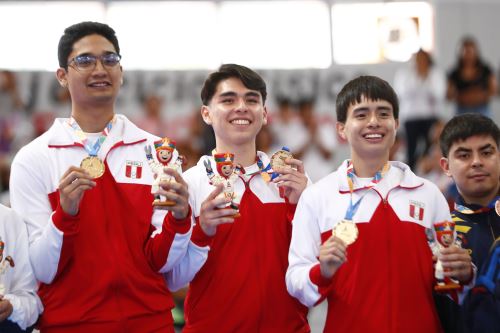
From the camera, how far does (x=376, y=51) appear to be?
1477cm

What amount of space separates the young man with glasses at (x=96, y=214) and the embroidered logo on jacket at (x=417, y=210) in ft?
3.79

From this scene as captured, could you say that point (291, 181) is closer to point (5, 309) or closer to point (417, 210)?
point (417, 210)

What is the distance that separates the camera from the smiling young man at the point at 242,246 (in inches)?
157

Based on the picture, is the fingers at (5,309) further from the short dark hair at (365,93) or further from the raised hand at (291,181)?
the short dark hair at (365,93)

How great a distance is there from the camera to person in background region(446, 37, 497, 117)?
1128 cm

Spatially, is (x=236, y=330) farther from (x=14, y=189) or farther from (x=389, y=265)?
(x=14, y=189)

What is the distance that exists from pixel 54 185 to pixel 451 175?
224 cm

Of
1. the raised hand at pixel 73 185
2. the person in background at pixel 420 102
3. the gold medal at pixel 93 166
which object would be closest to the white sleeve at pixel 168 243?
the gold medal at pixel 93 166

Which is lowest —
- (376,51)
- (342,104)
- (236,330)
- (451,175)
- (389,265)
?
(236,330)

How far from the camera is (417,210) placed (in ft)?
12.9

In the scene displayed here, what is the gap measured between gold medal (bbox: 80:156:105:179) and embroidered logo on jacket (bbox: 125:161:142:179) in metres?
0.20

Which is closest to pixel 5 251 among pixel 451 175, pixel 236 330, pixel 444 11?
pixel 236 330

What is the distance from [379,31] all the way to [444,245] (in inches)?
459

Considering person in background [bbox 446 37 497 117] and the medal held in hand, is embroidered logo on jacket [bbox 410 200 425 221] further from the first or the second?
person in background [bbox 446 37 497 117]
